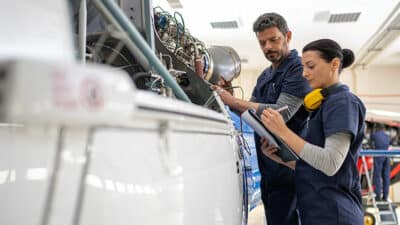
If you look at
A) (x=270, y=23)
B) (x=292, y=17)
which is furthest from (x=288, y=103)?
(x=292, y=17)

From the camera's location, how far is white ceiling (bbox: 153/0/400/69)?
6.35 metres

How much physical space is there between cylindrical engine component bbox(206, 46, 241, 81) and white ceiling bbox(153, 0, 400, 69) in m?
3.49

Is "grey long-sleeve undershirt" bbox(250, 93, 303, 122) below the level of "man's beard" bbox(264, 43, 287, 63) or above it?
below

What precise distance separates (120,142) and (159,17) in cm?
165

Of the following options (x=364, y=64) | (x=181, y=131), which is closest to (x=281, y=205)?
(x=181, y=131)

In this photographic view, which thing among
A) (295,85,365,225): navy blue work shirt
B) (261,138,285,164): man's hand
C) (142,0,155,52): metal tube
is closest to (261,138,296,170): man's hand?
(261,138,285,164): man's hand

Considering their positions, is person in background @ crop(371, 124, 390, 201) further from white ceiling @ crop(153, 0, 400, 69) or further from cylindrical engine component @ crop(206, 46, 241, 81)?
cylindrical engine component @ crop(206, 46, 241, 81)

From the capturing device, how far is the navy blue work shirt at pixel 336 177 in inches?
61.3

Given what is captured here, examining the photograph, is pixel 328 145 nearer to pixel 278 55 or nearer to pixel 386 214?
pixel 278 55

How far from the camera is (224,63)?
8.45 feet

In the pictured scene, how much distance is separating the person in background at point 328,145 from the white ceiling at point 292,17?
4.56 meters

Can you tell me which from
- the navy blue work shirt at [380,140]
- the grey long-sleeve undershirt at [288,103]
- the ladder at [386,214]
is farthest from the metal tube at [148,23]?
the navy blue work shirt at [380,140]

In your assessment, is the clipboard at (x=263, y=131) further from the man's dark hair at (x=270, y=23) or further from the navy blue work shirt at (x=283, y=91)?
the man's dark hair at (x=270, y=23)

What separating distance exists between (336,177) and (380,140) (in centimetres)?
629
